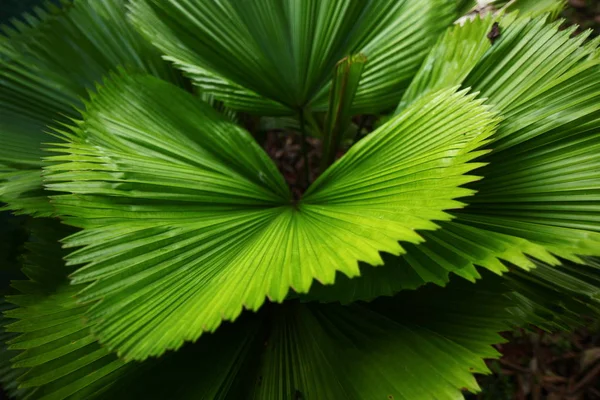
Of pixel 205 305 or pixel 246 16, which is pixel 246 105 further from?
pixel 205 305

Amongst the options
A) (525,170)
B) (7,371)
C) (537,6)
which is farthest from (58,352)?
(537,6)

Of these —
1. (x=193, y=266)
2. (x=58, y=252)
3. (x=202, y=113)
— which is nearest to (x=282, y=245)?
(x=193, y=266)

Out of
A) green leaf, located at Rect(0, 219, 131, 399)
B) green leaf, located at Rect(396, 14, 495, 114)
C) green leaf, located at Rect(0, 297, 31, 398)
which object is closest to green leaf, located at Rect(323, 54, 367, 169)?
green leaf, located at Rect(396, 14, 495, 114)

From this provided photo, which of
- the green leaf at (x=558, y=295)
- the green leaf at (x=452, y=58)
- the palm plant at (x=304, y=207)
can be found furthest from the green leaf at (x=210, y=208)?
the green leaf at (x=558, y=295)

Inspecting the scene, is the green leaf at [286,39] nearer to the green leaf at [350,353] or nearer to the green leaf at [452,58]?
the green leaf at [452,58]

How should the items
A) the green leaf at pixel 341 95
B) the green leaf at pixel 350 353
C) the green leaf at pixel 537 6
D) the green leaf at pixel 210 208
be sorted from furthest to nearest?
the green leaf at pixel 537 6 → the green leaf at pixel 341 95 → the green leaf at pixel 350 353 → the green leaf at pixel 210 208

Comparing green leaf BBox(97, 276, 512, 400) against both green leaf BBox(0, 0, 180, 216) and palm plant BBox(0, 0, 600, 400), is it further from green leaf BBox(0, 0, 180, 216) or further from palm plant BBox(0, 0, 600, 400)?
green leaf BBox(0, 0, 180, 216)

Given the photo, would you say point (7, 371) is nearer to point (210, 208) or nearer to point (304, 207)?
point (210, 208)

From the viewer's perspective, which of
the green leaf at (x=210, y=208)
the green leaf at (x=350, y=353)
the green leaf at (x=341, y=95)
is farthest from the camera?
the green leaf at (x=341, y=95)
